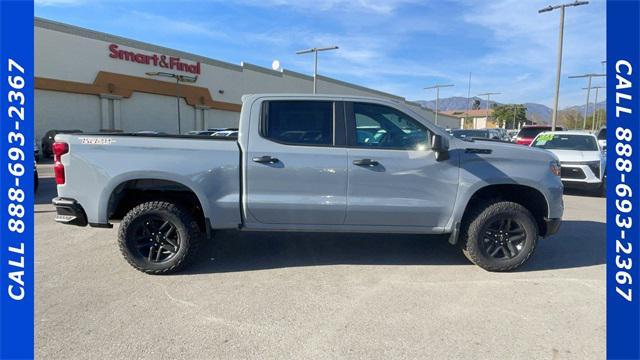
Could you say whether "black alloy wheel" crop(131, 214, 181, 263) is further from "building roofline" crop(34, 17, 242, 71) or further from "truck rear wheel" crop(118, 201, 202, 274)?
"building roofline" crop(34, 17, 242, 71)

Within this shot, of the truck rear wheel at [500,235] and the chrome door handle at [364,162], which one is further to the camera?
the truck rear wheel at [500,235]

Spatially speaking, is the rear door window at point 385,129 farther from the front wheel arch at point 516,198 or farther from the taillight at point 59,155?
the taillight at point 59,155

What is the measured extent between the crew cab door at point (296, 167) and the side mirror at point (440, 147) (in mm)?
921

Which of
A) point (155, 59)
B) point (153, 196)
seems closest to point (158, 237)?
point (153, 196)

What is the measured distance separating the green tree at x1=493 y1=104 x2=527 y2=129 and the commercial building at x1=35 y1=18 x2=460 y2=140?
2840 inches

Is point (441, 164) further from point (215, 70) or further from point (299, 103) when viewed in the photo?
point (215, 70)

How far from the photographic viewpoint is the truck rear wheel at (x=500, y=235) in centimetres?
439

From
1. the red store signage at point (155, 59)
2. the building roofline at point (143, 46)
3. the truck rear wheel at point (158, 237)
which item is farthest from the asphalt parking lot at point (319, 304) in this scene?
the red store signage at point (155, 59)

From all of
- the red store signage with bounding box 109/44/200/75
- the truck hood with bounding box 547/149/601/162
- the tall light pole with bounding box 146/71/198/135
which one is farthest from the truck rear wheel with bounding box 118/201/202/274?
the tall light pole with bounding box 146/71/198/135

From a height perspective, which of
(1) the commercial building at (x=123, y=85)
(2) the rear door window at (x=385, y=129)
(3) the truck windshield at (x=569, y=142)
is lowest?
(2) the rear door window at (x=385, y=129)

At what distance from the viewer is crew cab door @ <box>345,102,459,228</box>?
4.25 metres

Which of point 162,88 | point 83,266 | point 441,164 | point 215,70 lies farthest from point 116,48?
point 441,164

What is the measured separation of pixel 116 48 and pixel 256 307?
27.2 meters

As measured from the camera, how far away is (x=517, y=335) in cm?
314
